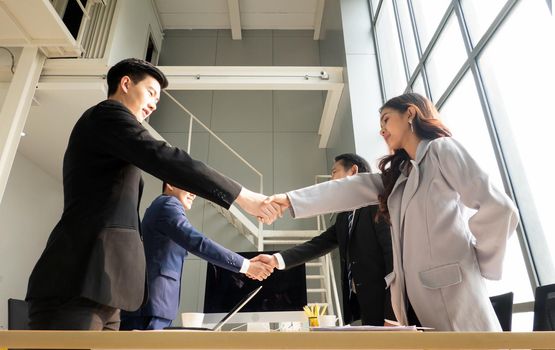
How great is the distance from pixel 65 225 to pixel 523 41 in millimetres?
2555

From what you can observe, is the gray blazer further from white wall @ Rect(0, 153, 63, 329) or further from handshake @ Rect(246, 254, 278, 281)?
white wall @ Rect(0, 153, 63, 329)

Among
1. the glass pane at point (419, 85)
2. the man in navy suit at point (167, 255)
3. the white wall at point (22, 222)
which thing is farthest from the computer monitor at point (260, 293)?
the white wall at point (22, 222)

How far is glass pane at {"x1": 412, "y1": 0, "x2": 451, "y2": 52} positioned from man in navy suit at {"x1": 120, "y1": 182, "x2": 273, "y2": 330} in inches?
107

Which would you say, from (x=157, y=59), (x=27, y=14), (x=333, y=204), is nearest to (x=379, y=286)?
(x=333, y=204)

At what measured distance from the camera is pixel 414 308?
3.71ft

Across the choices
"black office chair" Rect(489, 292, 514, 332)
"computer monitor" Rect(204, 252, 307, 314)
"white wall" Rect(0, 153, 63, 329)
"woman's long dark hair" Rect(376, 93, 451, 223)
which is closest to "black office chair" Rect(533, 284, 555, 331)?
"black office chair" Rect(489, 292, 514, 332)

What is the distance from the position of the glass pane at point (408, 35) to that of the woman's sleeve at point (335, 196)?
2.72 meters

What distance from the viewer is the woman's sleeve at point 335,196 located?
150 centimetres

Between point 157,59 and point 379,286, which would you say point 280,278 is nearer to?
point 379,286

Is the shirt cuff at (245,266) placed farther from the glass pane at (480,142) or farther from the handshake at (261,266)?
the glass pane at (480,142)

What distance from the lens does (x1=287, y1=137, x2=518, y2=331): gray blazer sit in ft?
3.34

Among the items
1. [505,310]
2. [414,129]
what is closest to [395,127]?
[414,129]

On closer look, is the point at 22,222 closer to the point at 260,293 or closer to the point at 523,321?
the point at 260,293

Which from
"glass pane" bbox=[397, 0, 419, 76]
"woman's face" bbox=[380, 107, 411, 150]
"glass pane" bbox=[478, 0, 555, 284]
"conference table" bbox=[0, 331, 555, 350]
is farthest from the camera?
"glass pane" bbox=[397, 0, 419, 76]
